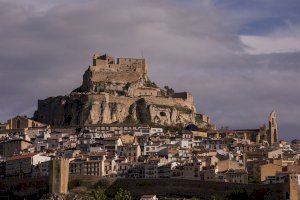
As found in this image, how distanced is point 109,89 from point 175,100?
7503 mm

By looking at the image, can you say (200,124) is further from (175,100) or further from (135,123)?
(135,123)

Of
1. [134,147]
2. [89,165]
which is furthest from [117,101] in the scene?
[89,165]

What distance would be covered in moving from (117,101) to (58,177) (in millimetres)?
29215

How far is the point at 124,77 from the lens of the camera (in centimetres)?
10556

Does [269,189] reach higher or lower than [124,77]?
lower

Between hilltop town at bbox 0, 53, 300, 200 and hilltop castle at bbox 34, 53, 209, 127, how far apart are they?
0.35 feet

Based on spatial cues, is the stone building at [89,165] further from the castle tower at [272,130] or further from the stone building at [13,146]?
the castle tower at [272,130]

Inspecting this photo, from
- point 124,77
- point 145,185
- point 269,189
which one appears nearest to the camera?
point 269,189

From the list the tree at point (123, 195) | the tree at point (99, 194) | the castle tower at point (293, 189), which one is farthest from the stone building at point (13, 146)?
the castle tower at point (293, 189)

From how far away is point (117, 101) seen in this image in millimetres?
100188

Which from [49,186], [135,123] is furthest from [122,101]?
[49,186]

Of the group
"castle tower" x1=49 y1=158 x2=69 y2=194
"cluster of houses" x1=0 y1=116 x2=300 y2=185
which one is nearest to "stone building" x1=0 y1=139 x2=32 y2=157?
"cluster of houses" x1=0 y1=116 x2=300 y2=185

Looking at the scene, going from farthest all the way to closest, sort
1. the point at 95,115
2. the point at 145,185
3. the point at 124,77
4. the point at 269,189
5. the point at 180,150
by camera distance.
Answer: the point at 124,77, the point at 95,115, the point at 180,150, the point at 145,185, the point at 269,189

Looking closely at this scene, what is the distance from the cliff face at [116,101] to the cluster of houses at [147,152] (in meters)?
2.33
